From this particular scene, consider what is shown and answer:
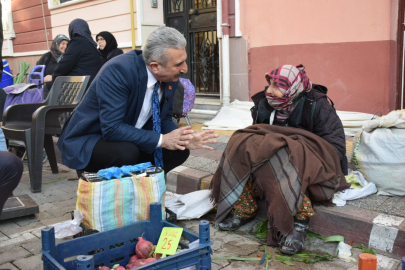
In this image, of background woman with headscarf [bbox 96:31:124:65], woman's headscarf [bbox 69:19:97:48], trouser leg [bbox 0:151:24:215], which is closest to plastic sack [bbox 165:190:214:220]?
trouser leg [bbox 0:151:24:215]

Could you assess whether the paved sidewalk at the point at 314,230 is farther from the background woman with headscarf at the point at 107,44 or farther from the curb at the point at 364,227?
the background woman with headscarf at the point at 107,44

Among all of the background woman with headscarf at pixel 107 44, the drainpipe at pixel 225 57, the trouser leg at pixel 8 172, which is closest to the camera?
the trouser leg at pixel 8 172

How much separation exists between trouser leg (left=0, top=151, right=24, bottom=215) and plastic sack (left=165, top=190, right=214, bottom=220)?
4.28 ft

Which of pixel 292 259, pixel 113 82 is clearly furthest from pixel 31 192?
pixel 292 259

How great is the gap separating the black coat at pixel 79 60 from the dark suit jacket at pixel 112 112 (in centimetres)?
242

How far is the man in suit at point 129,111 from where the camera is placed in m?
2.71

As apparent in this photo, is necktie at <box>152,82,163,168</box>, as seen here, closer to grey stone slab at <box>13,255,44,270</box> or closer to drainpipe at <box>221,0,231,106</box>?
grey stone slab at <box>13,255,44,270</box>

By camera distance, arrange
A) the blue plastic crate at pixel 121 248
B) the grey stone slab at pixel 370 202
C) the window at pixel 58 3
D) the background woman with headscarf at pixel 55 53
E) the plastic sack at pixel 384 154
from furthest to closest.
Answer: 1. the window at pixel 58 3
2. the background woman with headscarf at pixel 55 53
3. the plastic sack at pixel 384 154
4. the grey stone slab at pixel 370 202
5. the blue plastic crate at pixel 121 248

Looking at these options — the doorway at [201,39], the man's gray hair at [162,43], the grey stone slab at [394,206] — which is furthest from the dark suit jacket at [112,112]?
the doorway at [201,39]

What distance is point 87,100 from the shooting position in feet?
9.47

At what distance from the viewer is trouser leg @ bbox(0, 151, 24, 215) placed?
2216 millimetres

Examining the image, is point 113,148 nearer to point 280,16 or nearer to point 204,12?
point 280,16

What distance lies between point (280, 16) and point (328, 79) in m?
1.16

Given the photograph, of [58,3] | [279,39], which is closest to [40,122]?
[279,39]
